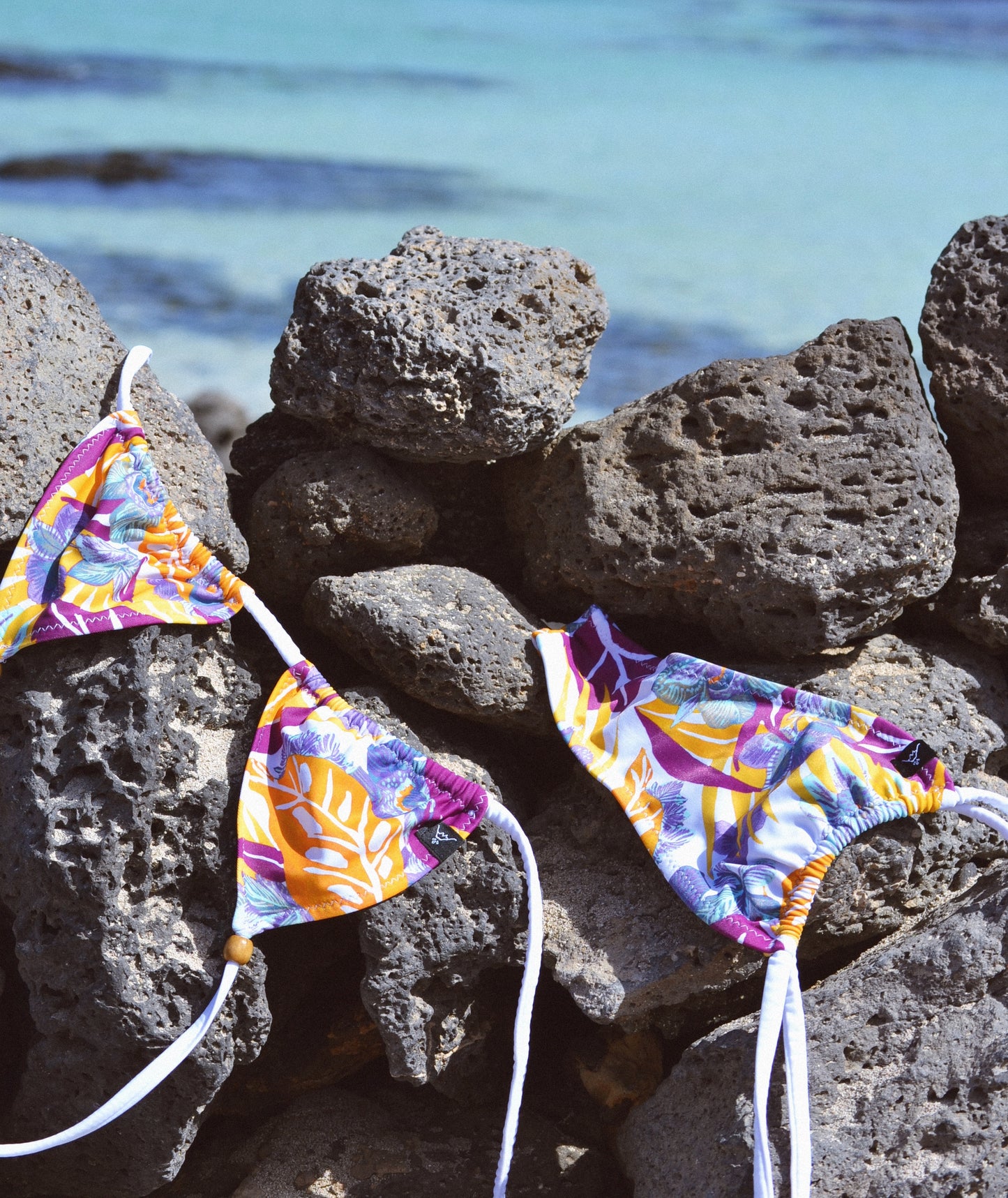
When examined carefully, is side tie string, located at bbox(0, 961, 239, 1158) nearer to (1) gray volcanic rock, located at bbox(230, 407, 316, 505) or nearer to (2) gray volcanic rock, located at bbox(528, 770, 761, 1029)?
(2) gray volcanic rock, located at bbox(528, 770, 761, 1029)

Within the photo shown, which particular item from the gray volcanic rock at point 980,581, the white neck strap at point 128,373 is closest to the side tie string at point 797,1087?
the gray volcanic rock at point 980,581

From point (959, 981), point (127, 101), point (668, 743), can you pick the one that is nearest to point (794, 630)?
point (668, 743)

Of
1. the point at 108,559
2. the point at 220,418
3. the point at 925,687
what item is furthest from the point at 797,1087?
the point at 220,418

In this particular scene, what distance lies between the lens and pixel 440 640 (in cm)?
212

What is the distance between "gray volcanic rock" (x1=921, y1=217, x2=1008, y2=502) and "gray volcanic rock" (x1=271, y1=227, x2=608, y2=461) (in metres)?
0.71

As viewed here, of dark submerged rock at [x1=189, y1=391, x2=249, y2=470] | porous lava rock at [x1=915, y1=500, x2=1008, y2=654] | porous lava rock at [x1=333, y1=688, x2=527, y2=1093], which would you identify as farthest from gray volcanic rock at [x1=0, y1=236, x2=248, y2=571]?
dark submerged rock at [x1=189, y1=391, x2=249, y2=470]

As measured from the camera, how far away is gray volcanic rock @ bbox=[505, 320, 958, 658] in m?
2.19

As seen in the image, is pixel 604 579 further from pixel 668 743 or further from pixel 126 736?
pixel 126 736

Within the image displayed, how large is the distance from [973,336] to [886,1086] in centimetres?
136

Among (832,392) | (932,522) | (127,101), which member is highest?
(832,392)

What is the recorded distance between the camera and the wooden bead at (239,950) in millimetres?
1979

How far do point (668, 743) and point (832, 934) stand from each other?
43cm

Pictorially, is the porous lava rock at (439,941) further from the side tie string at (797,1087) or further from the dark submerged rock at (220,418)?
the dark submerged rock at (220,418)

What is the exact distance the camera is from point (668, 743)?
7.19 feet
